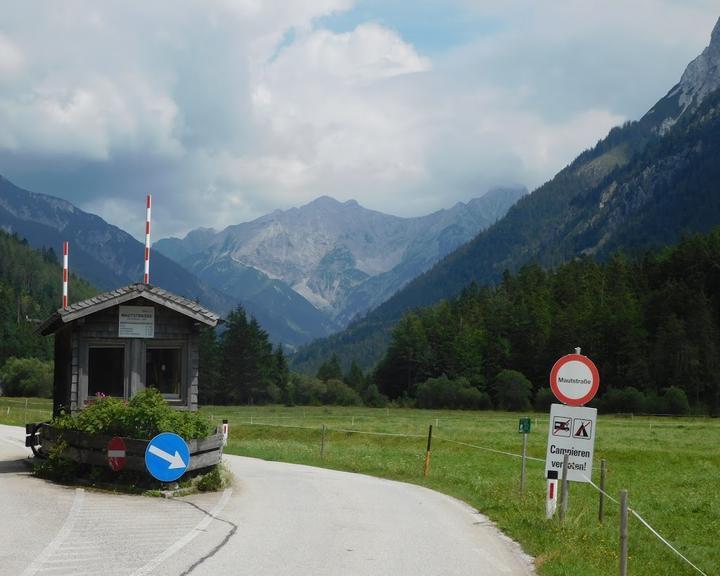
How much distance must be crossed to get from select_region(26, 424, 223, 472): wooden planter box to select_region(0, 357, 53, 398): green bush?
108 metres

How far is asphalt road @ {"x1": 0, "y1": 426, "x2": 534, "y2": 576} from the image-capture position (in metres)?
10.6

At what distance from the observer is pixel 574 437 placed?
15.0 m

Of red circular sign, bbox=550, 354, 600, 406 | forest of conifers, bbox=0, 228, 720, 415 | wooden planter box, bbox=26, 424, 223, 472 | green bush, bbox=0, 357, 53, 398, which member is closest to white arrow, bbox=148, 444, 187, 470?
wooden planter box, bbox=26, 424, 223, 472

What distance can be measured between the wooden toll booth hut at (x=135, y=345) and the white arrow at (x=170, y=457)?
4.90 metres

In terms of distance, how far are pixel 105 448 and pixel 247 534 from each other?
581 centimetres

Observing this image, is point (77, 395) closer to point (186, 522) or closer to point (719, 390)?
point (186, 522)

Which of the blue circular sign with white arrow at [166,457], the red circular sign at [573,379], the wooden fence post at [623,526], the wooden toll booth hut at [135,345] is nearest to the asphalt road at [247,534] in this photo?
the blue circular sign with white arrow at [166,457]

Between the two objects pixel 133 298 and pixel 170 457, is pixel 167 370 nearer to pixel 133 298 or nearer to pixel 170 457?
pixel 133 298

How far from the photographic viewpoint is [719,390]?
9569 cm

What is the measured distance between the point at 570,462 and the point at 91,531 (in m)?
7.90

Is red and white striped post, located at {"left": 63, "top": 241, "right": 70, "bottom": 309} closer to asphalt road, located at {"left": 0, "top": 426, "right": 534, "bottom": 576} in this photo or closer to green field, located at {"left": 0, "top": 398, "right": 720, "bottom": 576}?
asphalt road, located at {"left": 0, "top": 426, "right": 534, "bottom": 576}

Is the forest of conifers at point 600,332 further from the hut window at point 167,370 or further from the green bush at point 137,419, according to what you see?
the green bush at point 137,419

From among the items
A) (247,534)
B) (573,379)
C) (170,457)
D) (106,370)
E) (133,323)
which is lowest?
(247,534)

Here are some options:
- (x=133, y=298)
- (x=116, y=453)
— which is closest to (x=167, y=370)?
(x=133, y=298)
